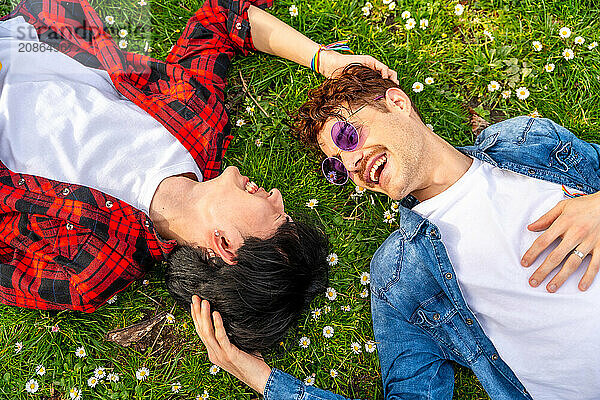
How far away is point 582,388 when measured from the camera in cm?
339

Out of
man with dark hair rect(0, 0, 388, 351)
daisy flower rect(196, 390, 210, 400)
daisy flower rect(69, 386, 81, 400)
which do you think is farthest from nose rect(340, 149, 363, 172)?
daisy flower rect(69, 386, 81, 400)

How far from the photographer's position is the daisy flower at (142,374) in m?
4.16

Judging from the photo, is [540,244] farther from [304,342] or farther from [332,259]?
[304,342]

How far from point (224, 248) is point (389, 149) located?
127 cm

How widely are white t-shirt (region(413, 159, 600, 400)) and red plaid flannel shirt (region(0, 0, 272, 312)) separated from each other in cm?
190

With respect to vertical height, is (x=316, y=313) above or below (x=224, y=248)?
below

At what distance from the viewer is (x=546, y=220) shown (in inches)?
134

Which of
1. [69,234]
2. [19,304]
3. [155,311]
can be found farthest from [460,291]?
[19,304]

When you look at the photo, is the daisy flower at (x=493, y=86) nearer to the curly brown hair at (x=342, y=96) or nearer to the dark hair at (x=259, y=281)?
the curly brown hair at (x=342, y=96)

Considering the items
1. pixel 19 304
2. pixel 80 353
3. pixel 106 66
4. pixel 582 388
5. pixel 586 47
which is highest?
pixel 586 47

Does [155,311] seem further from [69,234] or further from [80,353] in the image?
[69,234]

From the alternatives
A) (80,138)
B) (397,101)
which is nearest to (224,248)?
(80,138)

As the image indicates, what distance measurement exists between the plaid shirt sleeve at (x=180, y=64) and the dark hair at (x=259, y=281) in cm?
96

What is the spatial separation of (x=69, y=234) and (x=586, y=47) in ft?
14.9
